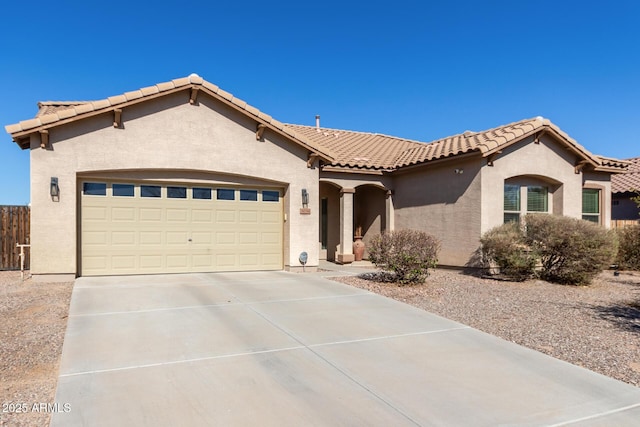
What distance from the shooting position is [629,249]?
15.0 metres

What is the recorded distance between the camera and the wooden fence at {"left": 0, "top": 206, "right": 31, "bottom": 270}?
44.0ft

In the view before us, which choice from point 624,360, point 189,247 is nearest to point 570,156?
point 624,360

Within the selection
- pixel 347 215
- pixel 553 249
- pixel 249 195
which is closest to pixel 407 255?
pixel 553 249

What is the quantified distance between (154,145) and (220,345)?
23.7ft

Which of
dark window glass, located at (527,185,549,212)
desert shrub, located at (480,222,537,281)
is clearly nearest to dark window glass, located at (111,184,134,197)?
desert shrub, located at (480,222,537,281)

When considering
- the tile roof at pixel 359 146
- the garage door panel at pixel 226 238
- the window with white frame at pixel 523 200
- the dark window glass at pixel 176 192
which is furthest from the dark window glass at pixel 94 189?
the window with white frame at pixel 523 200

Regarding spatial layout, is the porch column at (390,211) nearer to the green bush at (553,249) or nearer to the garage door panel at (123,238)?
the green bush at (553,249)

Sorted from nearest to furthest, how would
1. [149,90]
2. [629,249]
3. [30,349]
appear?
[30,349], [149,90], [629,249]

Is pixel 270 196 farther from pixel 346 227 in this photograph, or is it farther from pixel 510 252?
pixel 510 252

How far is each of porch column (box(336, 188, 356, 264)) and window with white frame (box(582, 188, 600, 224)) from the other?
30.5 feet

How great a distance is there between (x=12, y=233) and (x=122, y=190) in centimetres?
550

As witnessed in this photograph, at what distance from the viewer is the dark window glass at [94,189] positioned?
10.8 metres

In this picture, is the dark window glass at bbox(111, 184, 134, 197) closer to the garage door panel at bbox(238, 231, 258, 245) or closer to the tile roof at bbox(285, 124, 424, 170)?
the garage door panel at bbox(238, 231, 258, 245)

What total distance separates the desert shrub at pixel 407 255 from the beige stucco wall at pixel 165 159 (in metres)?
3.21
